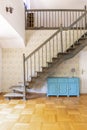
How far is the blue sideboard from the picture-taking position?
7383mm

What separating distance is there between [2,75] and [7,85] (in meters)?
0.46

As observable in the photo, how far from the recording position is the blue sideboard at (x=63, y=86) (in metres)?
7.38

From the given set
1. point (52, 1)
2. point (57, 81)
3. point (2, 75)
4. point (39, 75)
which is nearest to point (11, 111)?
point (39, 75)

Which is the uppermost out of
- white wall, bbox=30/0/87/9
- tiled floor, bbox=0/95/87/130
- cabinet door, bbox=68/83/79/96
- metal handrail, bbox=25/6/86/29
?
white wall, bbox=30/0/87/9

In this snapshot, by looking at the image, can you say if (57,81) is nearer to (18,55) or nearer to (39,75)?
(39,75)

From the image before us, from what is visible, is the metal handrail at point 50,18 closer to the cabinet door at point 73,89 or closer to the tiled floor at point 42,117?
the cabinet door at point 73,89

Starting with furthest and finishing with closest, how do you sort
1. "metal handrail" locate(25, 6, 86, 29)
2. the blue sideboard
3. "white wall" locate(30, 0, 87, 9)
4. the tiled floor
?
"white wall" locate(30, 0, 87, 9)
"metal handrail" locate(25, 6, 86, 29)
the blue sideboard
the tiled floor

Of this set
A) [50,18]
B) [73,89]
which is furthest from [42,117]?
[50,18]

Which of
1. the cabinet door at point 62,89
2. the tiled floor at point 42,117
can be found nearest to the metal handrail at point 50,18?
the cabinet door at point 62,89

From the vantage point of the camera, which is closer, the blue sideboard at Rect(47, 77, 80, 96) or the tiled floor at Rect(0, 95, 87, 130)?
the tiled floor at Rect(0, 95, 87, 130)

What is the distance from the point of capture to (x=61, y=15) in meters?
8.65

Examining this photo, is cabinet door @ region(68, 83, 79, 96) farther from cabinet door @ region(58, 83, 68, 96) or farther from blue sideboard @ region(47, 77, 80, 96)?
cabinet door @ region(58, 83, 68, 96)

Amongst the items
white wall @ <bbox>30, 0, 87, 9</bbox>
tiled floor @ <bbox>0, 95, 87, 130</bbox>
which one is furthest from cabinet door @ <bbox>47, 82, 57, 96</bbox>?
white wall @ <bbox>30, 0, 87, 9</bbox>

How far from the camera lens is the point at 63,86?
24.3 ft
